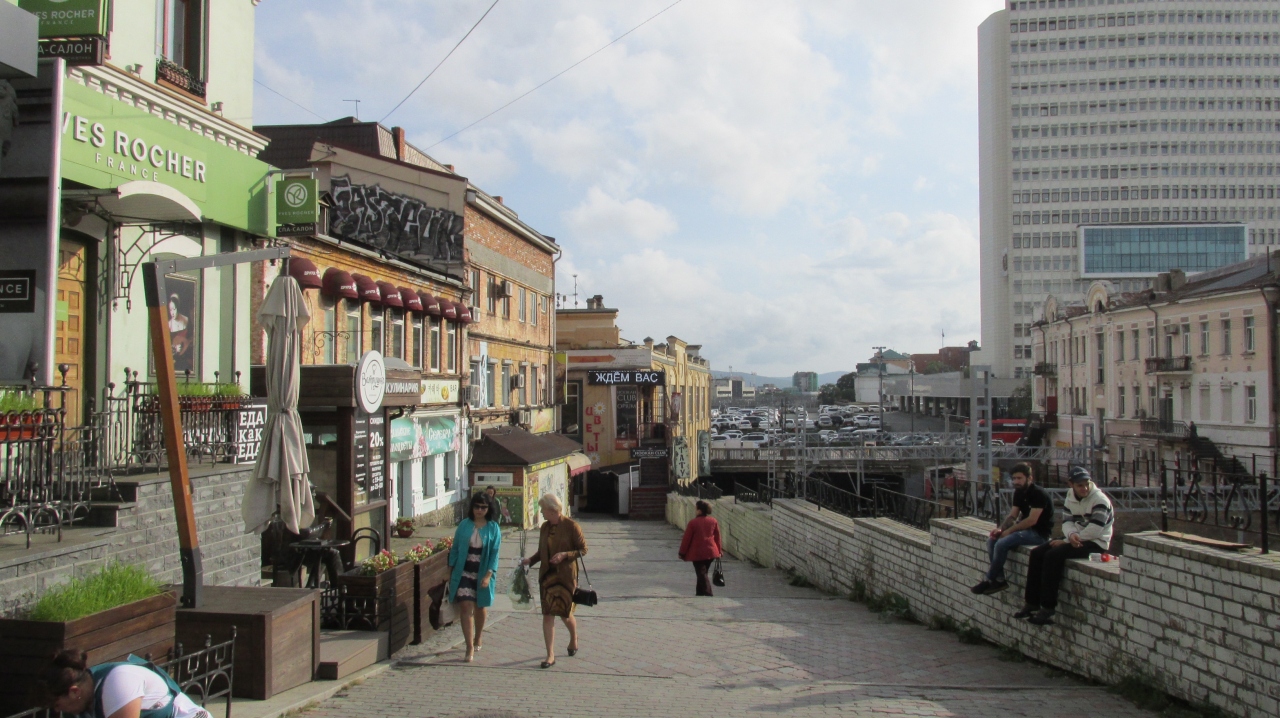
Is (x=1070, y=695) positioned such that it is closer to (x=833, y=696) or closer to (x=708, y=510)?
(x=833, y=696)

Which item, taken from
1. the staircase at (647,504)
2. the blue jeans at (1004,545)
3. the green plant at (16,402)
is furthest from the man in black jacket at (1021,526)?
the staircase at (647,504)

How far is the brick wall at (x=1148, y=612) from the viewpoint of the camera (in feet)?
20.2

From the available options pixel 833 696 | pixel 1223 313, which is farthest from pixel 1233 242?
pixel 833 696

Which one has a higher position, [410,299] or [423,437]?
[410,299]

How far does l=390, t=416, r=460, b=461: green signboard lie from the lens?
20.8m

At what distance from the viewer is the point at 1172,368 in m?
42.9

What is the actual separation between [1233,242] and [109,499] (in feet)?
382

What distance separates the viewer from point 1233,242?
3949 inches

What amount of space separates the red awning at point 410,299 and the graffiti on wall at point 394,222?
367 cm

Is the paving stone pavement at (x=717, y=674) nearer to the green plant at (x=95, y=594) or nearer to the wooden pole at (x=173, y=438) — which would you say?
the wooden pole at (x=173, y=438)

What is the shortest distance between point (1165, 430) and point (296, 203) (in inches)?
1720

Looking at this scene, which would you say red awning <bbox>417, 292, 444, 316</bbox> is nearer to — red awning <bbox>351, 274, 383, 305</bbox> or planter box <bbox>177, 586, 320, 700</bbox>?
red awning <bbox>351, 274, 383, 305</bbox>

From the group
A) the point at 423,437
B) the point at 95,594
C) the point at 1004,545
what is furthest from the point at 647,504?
the point at 95,594

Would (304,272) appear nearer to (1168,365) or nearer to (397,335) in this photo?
(397,335)
